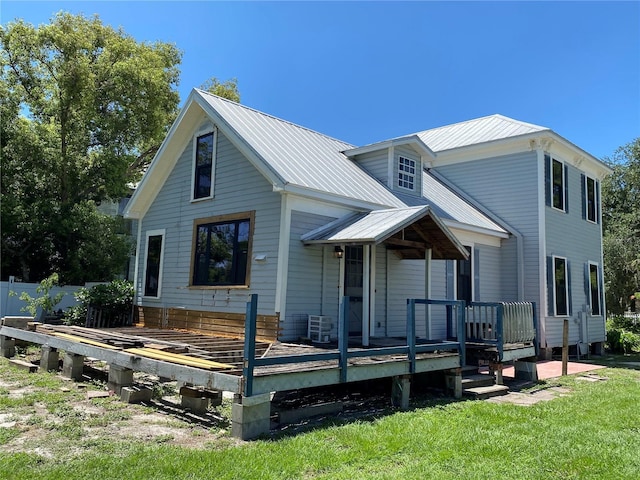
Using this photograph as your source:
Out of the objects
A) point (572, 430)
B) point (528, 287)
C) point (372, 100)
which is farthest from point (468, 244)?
point (372, 100)

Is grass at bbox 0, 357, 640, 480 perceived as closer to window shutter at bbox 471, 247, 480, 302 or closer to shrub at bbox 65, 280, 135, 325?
shrub at bbox 65, 280, 135, 325

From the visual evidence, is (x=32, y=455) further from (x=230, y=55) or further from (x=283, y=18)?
(x=230, y=55)

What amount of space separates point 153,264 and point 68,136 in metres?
11.2

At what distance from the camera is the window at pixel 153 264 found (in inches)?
507

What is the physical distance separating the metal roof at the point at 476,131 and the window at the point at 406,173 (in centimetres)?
366

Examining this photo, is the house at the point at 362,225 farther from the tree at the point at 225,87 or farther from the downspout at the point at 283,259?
the tree at the point at 225,87

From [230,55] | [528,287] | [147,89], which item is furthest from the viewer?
[147,89]

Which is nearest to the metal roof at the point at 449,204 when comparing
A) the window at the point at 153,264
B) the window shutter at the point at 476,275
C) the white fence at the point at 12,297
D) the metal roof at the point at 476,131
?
the window shutter at the point at 476,275

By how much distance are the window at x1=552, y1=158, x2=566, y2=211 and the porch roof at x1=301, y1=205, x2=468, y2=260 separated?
6.97 metres

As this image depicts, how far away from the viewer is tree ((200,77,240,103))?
30184mm

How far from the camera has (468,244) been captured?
45.6ft

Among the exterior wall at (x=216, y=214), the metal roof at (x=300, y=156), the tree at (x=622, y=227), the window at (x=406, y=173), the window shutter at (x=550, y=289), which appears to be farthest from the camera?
the tree at (x=622, y=227)

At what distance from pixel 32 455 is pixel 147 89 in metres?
20.5

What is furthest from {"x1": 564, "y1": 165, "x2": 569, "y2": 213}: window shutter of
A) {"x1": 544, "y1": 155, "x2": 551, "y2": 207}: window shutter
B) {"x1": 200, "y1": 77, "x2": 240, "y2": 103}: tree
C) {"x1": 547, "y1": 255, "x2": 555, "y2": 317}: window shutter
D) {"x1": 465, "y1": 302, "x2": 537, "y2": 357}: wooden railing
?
{"x1": 200, "y1": 77, "x2": 240, "y2": 103}: tree
